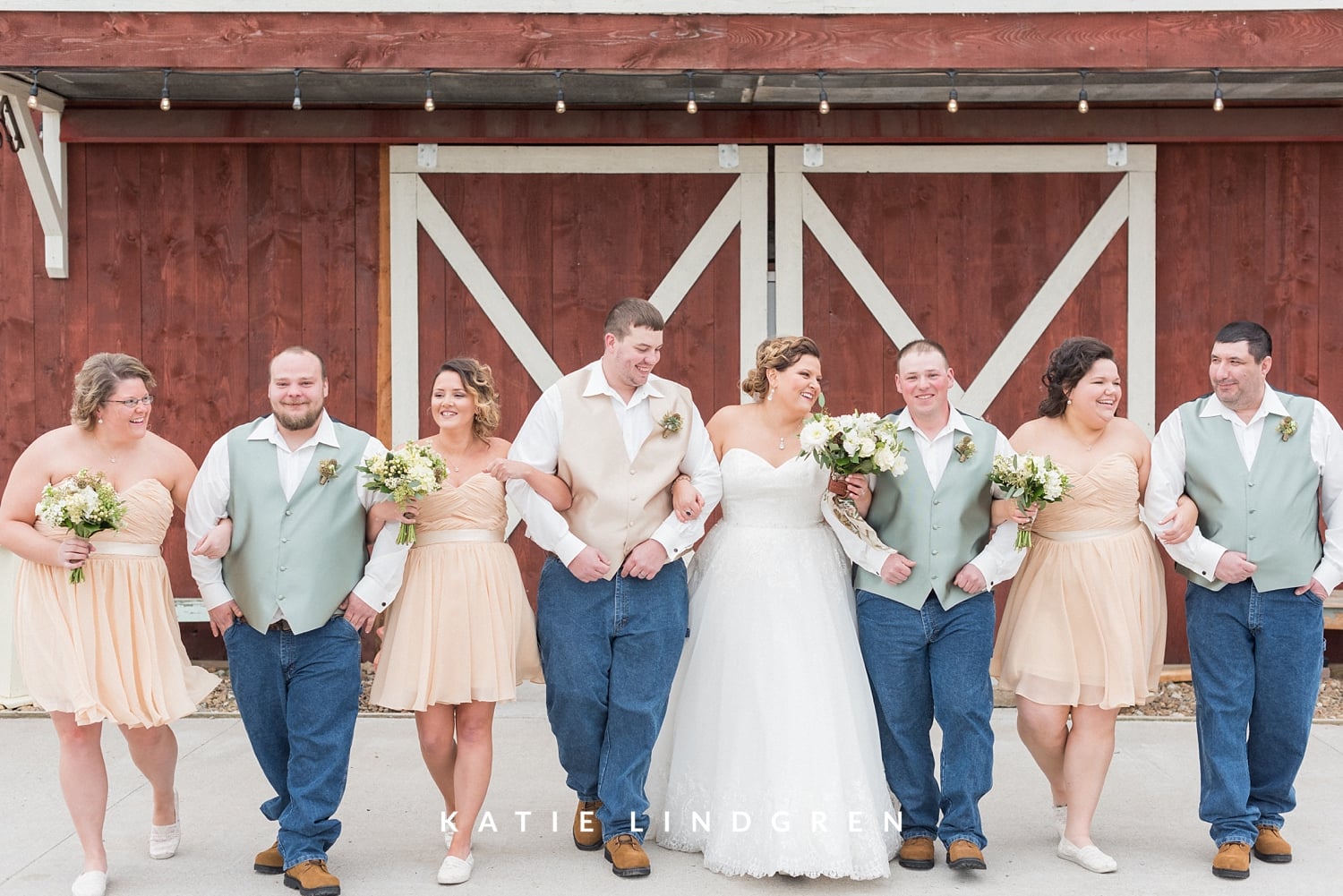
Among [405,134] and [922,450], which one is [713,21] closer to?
[405,134]

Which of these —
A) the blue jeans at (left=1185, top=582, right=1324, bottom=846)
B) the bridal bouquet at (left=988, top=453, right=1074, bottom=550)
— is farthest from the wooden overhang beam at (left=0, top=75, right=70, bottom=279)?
the blue jeans at (left=1185, top=582, right=1324, bottom=846)

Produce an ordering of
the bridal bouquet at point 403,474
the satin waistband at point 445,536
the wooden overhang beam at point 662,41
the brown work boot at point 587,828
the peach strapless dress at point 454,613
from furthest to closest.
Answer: the wooden overhang beam at point 662,41
the brown work boot at point 587,828
the satin waistband at point 445,536
the peach strapless dress at point 454,613
the bridal bouquet at point 403,474

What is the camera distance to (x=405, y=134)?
688 cm

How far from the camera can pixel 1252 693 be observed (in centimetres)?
423

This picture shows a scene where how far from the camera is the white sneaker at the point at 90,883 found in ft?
12.8

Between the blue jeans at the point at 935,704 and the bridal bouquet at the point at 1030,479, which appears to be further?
the blue jeans at the point at 935,704

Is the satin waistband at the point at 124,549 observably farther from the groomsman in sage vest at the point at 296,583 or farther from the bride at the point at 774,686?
the bride at the point at 774,686

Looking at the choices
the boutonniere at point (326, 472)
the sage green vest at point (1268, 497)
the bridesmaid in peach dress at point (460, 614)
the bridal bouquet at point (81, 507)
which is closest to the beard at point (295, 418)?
the boutonniere at point (326, 472)

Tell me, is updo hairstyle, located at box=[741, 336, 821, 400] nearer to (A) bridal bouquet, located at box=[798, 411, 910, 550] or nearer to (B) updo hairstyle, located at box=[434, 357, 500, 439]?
(A) bridal bouquet, located at box=[798, 411, 910, 550]

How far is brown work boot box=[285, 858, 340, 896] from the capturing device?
3.89 metres

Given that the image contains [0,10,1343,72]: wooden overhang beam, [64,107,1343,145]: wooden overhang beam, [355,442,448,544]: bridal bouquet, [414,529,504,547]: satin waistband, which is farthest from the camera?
Answer: [64,107,1343,145]: wooden overhang beam

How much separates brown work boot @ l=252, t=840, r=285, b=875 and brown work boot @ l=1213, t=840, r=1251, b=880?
3.28 m

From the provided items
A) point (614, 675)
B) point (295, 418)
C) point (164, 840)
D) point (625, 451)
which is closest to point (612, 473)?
point (625, 451)

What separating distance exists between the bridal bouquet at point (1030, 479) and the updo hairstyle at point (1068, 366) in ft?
1.41
